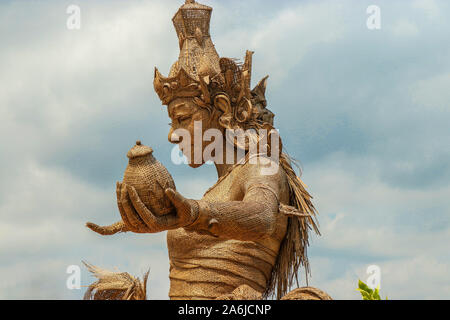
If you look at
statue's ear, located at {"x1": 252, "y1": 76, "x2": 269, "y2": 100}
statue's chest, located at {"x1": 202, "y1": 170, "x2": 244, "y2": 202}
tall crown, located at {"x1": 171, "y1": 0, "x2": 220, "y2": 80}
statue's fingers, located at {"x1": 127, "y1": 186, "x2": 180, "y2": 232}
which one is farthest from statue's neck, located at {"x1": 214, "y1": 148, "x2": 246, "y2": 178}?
statue's fingers, located at {"x1": 127, "y1": 186, "x2": 180, "y2": 232}

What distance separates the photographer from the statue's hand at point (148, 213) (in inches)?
239

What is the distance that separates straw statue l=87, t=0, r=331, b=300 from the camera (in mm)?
7586

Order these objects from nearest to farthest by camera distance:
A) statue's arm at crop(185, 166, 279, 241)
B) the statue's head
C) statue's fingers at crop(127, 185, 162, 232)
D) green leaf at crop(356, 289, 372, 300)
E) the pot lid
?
statue's fingers at crop(127, 185, 162, 232), the pot lid, statue's arm at crop(185, 166, 279, 241), green leaf at crop(356, 289, 372, 300), the statue's head

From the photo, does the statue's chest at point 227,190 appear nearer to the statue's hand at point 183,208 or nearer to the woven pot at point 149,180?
the statue's hand at point 183,208

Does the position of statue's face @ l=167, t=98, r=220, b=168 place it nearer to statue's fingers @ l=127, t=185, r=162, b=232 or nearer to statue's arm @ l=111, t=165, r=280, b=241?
statue's arm @ l=111, t=165, r=280, b=241

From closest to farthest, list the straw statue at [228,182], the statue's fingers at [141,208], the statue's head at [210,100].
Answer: the statue's fingers at [141,208] < the straw statue at [228,182] < the statue's head at [210,100]

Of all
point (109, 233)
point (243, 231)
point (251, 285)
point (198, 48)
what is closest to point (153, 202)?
point (243, 231)

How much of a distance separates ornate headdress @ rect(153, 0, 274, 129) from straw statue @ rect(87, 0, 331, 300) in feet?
0.03

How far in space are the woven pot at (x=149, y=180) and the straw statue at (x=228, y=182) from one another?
0.88 metres

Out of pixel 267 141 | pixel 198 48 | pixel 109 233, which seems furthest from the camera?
pixel 198 48

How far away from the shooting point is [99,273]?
27.3ft

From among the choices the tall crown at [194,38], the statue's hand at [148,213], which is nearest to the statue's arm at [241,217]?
the statue's hand at [148,213]
